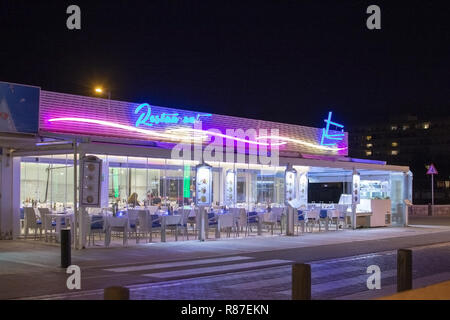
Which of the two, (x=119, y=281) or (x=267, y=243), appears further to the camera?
(x=267, y=243)

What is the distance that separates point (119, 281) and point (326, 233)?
45.3ft

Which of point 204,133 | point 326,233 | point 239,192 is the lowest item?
point 326,233

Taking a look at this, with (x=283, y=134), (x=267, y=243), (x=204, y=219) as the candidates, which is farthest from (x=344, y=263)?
(x=283, y=134)

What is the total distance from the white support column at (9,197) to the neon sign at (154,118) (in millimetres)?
Answer: 4617

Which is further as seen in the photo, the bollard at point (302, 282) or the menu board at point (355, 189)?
the menu board at point (355, 189)

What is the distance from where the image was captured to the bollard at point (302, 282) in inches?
253

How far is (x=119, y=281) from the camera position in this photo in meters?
→ 10.6

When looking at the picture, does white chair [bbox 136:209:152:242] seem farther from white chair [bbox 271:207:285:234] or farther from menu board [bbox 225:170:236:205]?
menu board [bbox 225:170:236:205]

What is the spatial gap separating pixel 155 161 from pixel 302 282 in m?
15.3

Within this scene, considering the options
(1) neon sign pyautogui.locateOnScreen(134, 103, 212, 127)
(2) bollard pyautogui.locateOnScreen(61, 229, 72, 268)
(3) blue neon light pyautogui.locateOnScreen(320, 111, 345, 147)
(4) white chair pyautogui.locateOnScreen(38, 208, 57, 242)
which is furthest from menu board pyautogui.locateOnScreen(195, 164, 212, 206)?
(3) blue neon light pyautogui.locateOnScreen(320, 111, 345, 147)

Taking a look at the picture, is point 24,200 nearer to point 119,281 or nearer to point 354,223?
point 119,281

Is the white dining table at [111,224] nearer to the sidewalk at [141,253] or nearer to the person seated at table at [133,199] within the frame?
the sidewalk at [141,253]

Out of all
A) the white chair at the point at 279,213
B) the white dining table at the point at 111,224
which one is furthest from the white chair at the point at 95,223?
the white chair at the point at 279,213

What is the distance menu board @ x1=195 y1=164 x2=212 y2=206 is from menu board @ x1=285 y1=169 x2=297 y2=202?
3943 mm
